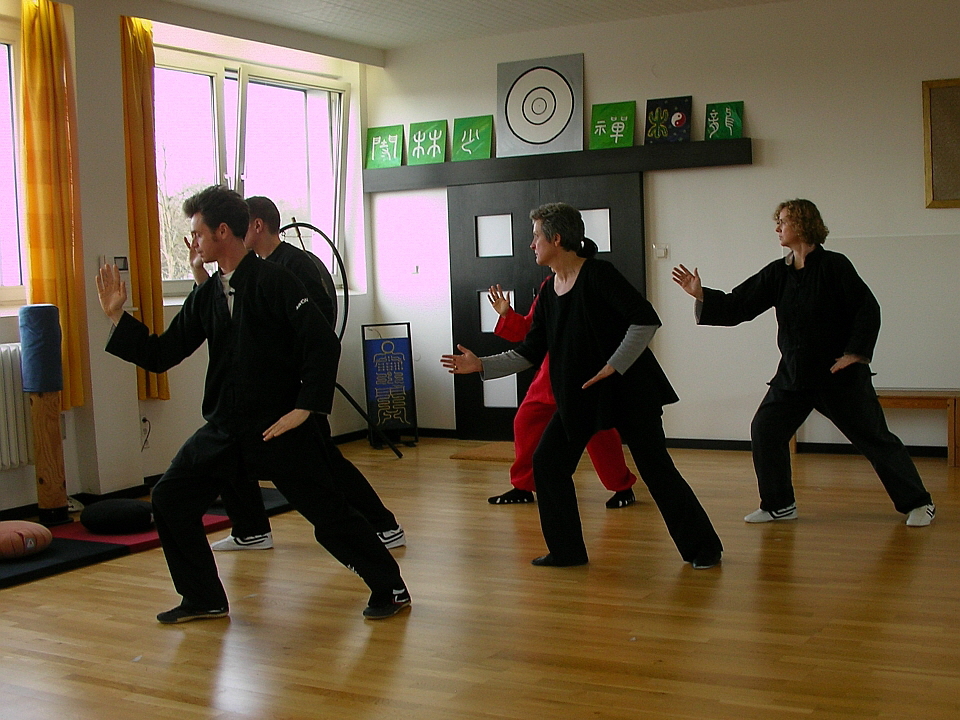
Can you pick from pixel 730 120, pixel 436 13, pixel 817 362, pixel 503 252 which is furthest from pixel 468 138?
pixel 817 362

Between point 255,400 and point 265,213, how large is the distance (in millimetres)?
1335

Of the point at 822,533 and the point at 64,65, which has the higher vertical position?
the point at 64,65

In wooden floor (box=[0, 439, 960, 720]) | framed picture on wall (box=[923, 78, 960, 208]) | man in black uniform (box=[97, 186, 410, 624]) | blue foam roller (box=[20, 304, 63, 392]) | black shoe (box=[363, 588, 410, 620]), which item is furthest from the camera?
framed picture on wall (box=[923, 78, 960, 208])

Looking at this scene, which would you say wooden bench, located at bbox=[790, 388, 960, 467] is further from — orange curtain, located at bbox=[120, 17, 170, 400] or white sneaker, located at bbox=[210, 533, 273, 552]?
orange curtain, located at bbox=[120, 17, 170, 400]

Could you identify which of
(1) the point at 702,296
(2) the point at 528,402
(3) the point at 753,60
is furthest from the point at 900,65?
(2) the point at 528,402

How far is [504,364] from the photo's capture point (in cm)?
430

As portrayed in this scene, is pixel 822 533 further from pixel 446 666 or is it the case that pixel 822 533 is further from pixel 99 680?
pixel 99 680

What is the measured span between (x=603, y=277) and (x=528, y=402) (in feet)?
5.20

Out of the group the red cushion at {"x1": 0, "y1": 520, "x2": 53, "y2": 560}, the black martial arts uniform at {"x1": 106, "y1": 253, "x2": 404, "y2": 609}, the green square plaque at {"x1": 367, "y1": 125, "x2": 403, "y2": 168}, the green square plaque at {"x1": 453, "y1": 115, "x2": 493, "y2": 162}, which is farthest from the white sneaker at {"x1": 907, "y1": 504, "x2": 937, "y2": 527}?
the green square plaque at {"x1": 367, "y1": 125, "x2": 403, "y2": 168}

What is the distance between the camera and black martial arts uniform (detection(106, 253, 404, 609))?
350cm

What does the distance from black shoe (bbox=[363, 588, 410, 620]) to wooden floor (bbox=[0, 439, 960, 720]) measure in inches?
2.0

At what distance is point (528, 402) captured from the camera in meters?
5.56

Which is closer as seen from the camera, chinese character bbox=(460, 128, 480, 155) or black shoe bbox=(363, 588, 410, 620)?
black shoe bbox=(363, 588, 410, 620)

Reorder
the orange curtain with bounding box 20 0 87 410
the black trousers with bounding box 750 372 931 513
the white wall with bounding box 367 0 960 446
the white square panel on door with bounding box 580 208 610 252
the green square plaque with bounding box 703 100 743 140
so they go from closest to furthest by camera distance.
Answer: the black trousers with bounding box 750 372 931 513
the orange curtain with bounding box 20 0 87 410
the white wall with bounding box 367 0 960 446
the green square plaque with bounding box 703 100 743 140
the white square panel on door with bounding box 580 208 610 252
